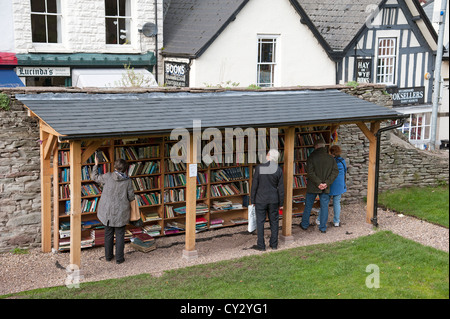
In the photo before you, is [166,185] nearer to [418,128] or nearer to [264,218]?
[264,218]

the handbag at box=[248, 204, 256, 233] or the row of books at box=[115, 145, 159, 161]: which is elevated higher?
the row of books at box=[115, 145, 159, 161]

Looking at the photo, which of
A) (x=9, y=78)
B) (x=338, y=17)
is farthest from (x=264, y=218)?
(x=338, y=17)

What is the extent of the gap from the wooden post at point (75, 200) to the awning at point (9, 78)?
23.5 feet

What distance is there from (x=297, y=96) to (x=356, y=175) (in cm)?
318

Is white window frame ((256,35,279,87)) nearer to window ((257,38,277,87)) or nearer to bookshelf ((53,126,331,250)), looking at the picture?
window ((257,38,277,87))

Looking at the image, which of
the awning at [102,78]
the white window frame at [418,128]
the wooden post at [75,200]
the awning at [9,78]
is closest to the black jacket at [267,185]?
the wooden post at [75,200]

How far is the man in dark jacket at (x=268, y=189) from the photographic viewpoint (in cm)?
1127

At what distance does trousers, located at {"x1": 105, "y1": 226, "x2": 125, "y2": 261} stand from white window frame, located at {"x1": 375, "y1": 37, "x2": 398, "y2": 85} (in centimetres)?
1519

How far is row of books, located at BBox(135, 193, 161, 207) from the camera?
11993 millimetres

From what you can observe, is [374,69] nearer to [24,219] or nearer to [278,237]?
[278,237]

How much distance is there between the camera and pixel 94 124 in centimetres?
977

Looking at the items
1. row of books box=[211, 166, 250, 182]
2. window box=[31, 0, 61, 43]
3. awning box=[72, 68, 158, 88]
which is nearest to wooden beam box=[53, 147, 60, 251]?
row of books box=[211, 166, 250, 182]
